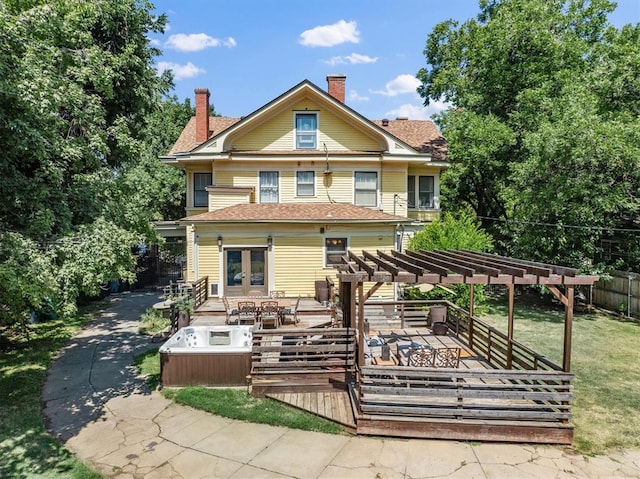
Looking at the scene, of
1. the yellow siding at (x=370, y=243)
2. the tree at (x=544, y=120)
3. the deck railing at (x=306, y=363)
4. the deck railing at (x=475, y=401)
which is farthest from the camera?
the yellow siding at (x=370, y=243)

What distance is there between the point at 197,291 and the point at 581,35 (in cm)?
2686

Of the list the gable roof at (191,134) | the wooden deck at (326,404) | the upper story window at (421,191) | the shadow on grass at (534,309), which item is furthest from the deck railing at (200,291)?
the shadow on grass at (534,309)

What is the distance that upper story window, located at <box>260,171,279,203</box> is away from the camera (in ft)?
60.5

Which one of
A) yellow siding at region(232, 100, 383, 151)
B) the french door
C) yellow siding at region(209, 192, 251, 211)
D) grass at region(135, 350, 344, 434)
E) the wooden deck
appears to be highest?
yellow siding at region(232, 100, 383, 151)

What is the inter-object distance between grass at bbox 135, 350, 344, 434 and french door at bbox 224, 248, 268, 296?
275 inches

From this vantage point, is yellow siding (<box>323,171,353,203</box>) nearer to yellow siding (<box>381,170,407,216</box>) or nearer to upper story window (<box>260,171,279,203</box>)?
yellow siding (<box>381,170,407,216</box>)

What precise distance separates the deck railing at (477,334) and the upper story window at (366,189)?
18.7 feet

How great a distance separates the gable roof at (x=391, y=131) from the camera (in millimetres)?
17719

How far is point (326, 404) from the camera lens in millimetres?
8039

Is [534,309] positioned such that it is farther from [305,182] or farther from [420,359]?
[305,182]

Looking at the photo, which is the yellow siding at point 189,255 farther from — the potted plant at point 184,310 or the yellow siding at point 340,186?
the yellow siding at point 340,186

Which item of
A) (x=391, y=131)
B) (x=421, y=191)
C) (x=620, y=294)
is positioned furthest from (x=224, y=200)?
(x=620, y=294)

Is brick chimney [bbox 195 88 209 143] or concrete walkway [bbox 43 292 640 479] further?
brick chimney [bbox 195 88 209 143]

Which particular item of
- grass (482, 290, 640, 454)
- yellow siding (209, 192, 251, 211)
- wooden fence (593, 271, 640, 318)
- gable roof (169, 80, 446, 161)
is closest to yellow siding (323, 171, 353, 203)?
gable roof (169, 80, 446, 161)
